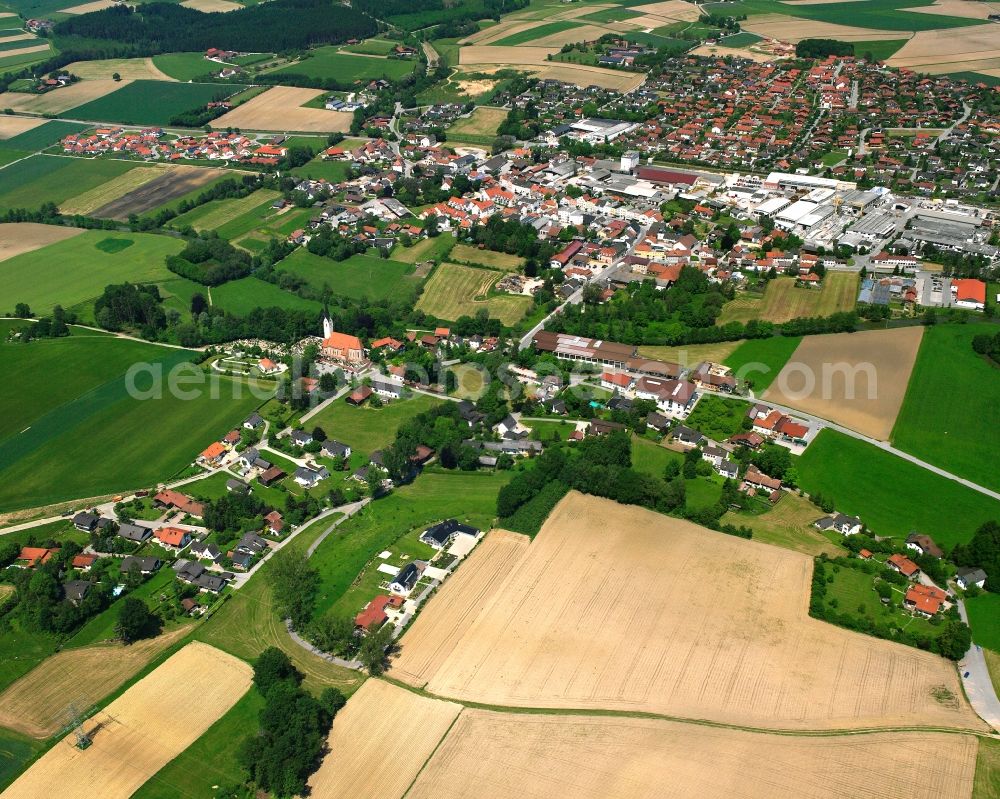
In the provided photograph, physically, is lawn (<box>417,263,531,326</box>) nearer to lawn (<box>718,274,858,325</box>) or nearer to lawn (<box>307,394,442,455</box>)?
lawn (<box>307,394,442,455</box>)

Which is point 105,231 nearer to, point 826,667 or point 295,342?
point 295,342

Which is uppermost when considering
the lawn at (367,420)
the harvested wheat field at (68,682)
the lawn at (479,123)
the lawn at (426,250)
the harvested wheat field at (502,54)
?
the harvested wheat field at (502,54)

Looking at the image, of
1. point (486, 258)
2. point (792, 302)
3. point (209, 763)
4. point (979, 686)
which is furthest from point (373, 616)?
point (486, 258)

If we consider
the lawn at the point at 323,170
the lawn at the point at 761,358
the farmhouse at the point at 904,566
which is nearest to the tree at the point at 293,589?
the farmhouse at the point at 904,566

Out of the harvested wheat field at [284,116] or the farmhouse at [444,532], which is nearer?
the farmhouse at [444,532]

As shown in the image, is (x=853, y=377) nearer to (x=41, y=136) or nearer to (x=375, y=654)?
(x=375, y=654)

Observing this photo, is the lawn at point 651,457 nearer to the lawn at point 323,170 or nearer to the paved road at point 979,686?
the paved road at point 979,686
